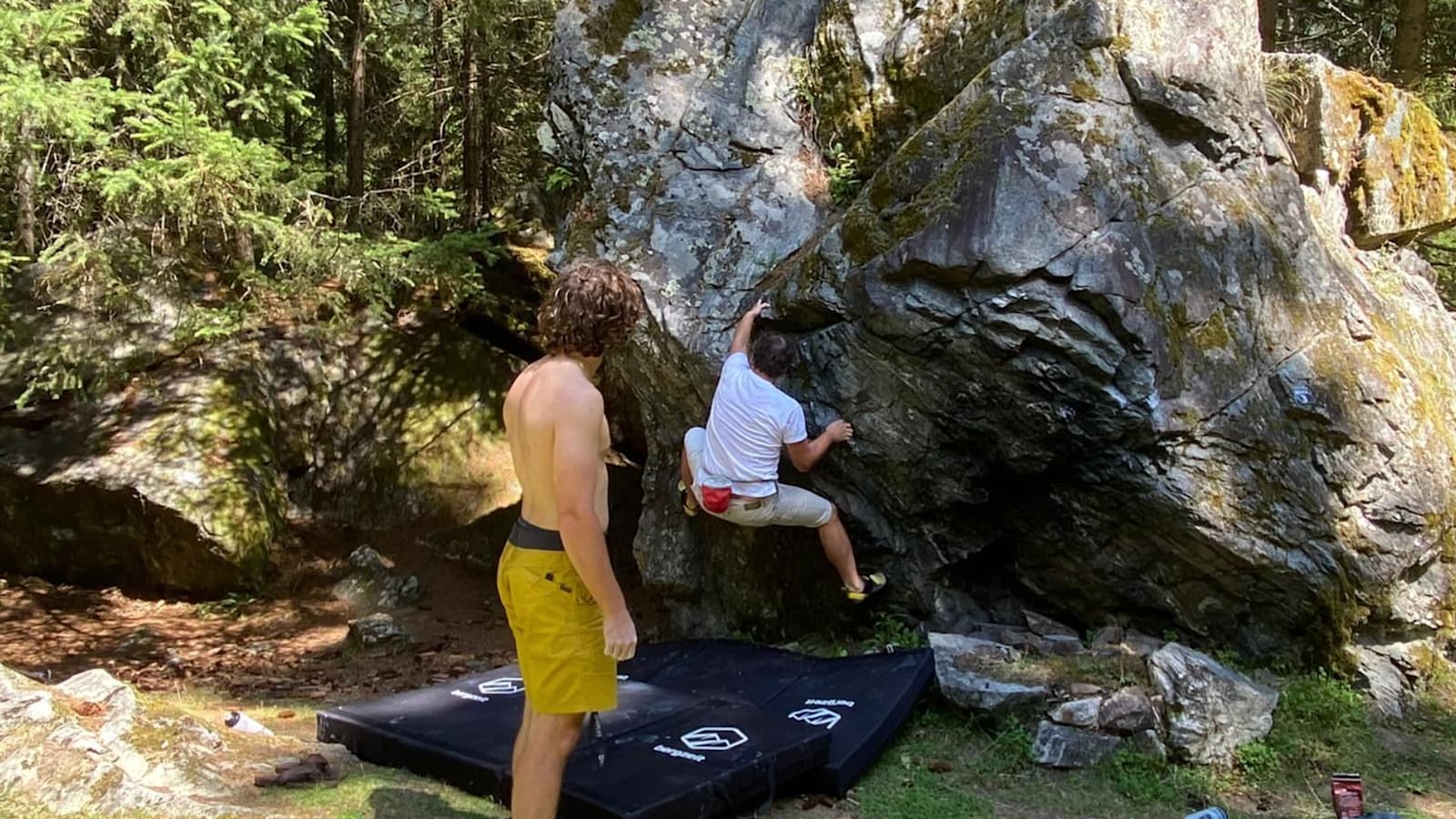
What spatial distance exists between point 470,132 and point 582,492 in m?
9.42

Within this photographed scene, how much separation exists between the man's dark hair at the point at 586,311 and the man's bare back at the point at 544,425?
7cm

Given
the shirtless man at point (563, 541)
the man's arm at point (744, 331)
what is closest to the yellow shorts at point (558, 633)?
the shirtless man at point (563, 541)

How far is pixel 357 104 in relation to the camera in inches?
449

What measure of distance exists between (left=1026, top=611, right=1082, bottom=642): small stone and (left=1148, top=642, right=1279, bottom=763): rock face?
107cm

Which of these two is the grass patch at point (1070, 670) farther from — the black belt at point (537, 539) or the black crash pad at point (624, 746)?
the black belt at point (537, 539)

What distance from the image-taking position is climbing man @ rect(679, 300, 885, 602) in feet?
19.8

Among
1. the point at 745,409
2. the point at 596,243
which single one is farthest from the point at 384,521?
the point at 745,409

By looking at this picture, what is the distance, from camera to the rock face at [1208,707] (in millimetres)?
5023

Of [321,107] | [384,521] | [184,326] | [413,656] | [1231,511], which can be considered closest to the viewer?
[1231,511]

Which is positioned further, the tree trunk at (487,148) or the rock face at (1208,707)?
the tree trunk at (487,148)

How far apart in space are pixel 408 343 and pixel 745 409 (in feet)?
23.6

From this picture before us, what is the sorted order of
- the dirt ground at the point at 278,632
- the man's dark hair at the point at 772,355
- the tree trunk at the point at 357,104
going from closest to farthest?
the man's dark hair at the point at 772,355 < the dirt ground at the point at 278,632 < the tree trunk at the point at 357,104

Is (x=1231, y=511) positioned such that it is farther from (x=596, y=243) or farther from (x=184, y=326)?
(x=184, y=326)

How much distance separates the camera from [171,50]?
7867 mm
